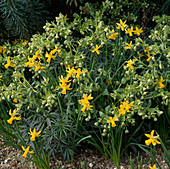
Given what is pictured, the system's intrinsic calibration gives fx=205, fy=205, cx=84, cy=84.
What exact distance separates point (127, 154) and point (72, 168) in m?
0.49

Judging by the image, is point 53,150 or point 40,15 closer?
point 53,150

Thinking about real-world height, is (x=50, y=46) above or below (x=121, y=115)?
above

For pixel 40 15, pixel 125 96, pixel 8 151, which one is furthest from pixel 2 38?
pixel 125 96

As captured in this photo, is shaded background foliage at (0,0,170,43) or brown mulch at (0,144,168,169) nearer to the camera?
brown mulch at (0,144,168,169)

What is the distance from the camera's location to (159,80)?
1.53m

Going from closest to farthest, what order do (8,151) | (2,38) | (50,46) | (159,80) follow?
(159,80) → (50,46) → (8,151) → (2,38)

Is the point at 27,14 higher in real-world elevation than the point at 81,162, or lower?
higher

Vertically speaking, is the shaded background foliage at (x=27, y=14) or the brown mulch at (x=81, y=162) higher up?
the shaded background foliage at (x=27, y=14)

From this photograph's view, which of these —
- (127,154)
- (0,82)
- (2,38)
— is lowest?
(127,154)

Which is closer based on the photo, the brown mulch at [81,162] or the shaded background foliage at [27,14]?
the brown mulch at [81,162]

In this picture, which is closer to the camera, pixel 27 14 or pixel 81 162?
pixel 81 162

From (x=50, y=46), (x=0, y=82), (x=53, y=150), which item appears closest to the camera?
(x=53, y=150)

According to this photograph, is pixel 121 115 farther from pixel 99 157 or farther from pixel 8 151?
pixel 8 151

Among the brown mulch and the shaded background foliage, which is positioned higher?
the shaded background foliage
